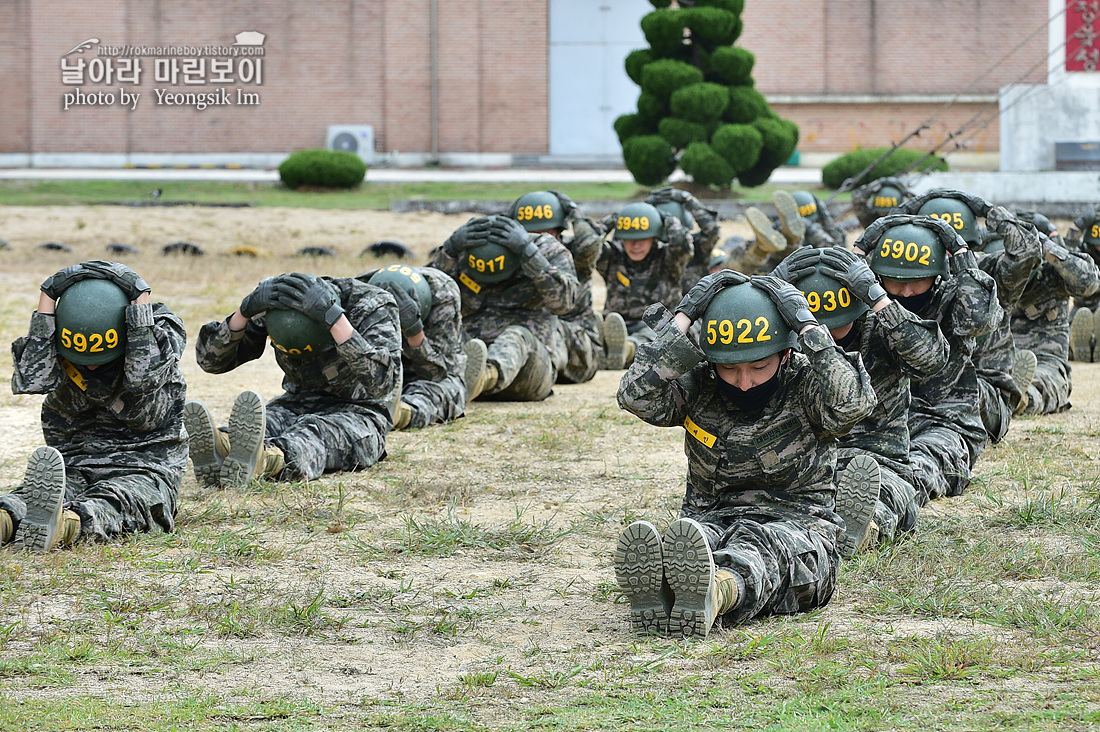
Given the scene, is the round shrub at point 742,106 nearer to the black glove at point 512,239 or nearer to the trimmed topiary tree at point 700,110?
the trimmed topiary tree at point 700,110

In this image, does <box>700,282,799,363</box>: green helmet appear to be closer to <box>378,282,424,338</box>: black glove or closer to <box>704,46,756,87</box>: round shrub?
<box>378,282,424,338</box>: black glove

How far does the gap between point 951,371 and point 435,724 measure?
14.5ft

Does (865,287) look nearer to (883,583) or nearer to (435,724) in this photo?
(883,583)

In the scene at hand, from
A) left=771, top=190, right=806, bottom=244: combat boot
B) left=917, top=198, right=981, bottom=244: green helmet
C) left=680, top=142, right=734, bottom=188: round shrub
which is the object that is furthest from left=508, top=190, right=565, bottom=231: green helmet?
left=680, top=142, right=734, bottom=188: round shrub

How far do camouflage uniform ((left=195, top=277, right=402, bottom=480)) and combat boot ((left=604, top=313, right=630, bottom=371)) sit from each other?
4237mm

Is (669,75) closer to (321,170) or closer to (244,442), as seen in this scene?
(321,170)

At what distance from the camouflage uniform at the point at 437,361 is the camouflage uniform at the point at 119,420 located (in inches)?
114

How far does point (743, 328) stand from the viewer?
524cm

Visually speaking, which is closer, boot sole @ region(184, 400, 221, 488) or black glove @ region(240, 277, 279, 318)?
boot sole @ region(184, 400, 221, 488)

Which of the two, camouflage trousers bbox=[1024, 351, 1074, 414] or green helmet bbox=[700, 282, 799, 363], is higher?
green helmet bbox=[700, 282, 799, 363]

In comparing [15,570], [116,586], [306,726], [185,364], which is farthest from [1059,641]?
[185,364]

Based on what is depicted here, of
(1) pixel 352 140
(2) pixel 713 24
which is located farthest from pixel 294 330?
(1) pixel 352 140

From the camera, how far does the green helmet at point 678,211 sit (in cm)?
1359

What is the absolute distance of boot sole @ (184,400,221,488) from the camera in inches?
291
